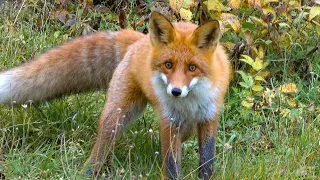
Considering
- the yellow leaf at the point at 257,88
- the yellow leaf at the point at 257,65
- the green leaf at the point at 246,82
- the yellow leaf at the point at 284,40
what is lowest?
the yellow leaf at the point at 257,88

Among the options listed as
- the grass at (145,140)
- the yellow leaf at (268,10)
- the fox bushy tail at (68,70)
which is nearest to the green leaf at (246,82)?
the grass at (145,140)

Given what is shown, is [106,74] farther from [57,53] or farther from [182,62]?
[182,62]

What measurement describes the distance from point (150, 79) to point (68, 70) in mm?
891

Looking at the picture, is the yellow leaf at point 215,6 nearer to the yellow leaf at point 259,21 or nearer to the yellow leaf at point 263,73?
the yellow leaf at point 259,21

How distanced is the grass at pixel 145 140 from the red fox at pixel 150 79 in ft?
0.51

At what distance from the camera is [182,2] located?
18.0 feet

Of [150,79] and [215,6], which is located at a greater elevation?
[215,6]

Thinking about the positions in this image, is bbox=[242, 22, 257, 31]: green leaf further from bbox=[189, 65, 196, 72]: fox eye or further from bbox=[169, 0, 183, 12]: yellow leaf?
bbox=[189, 65, 196, 72]: fox eye

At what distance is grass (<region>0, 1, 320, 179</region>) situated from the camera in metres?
4.30

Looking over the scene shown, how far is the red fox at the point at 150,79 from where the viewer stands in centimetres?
408

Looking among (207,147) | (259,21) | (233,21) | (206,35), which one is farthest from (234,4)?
(207,147)

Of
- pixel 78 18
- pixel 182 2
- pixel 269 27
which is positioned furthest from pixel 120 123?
pixel 78 18

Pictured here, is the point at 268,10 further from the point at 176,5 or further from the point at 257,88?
the point at 176,5

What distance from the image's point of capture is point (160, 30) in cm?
418
